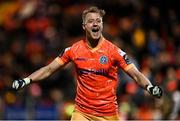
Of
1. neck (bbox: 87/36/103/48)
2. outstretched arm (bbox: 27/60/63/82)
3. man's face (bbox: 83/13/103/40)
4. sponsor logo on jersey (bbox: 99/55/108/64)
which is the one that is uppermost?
man's face (bbox: 83/13/103/40)

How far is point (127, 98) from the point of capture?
15531 mm

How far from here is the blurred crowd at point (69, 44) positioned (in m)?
15.5

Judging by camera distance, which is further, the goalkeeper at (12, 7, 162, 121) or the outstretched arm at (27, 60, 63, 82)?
Result: the outstretched arm at (27, 60, 63, 82)

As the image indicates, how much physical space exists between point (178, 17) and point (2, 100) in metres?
5.09

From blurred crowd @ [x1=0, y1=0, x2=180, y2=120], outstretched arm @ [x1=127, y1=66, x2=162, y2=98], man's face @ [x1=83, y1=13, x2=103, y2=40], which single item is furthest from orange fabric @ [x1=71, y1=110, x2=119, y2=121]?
blurred crowd @ [x1=0, y1=0, x2=180, y2=120]

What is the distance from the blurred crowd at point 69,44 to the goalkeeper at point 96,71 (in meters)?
5.68

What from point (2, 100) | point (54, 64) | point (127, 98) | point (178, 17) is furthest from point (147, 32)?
point (54, 64)

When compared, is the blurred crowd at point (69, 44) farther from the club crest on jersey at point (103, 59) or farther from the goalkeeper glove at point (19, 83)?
the goalkeeper glove at point (19, 83)

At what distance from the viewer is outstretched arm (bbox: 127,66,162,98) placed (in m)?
8.79

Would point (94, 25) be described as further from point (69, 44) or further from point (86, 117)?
point (69, 44)

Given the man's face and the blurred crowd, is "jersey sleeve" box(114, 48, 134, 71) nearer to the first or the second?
the man's face

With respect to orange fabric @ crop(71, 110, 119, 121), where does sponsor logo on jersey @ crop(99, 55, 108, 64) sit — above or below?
above

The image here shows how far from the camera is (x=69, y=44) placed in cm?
1777

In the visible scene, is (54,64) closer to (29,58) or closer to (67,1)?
(29,58)
